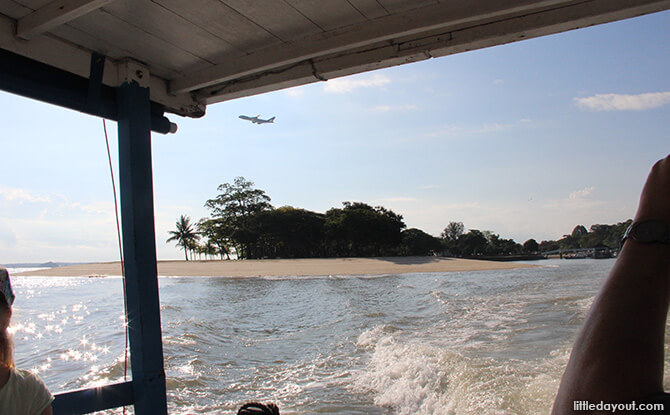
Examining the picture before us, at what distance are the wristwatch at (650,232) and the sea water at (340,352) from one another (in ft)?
7.32

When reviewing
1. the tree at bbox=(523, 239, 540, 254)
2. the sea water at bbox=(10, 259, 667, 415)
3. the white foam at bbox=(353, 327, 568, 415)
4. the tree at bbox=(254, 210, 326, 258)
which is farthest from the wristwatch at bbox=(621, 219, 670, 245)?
the tree at bbox=(523, 239, 540, 254)

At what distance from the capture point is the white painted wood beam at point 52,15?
181cm

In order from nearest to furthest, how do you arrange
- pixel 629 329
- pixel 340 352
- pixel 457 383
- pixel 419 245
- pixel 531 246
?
pixel 629 329 < pixel 457 383 < pixel 340 352 < pixel 419 245 < pixel 531 246

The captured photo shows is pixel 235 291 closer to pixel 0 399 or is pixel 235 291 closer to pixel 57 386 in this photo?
pixel 57 386

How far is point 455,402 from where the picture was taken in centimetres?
466

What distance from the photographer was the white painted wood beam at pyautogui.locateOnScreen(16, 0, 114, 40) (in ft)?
5.92

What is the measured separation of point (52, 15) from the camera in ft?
6.26

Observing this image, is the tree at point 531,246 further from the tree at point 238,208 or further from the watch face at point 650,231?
the watch face at point 650,231

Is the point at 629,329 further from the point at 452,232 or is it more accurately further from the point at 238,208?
the point at 452,232

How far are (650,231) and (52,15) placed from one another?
2.31 metres

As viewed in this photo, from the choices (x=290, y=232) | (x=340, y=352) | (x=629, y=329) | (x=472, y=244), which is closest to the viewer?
(x=629, y=329)

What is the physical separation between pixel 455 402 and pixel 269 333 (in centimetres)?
551

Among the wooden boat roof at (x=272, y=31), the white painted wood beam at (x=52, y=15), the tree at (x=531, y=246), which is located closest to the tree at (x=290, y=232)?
the wooden boat roof at (x=272, y=31)

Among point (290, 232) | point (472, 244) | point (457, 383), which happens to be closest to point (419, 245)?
point (290, 232)
